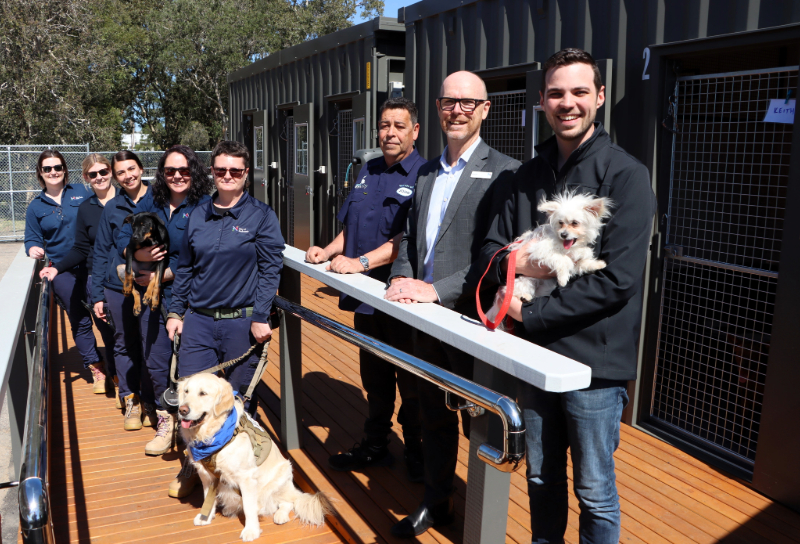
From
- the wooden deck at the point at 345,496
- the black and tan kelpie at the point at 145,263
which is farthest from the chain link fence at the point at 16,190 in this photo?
the wooden deck at the point at 345,496

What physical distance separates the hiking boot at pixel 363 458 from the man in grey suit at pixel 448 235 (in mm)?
706

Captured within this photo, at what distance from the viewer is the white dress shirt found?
104 inches

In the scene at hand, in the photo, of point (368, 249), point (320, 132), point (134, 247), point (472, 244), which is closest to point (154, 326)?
point (134, 247)

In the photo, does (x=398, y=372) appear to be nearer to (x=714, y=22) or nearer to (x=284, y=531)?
(x=284, y=531)

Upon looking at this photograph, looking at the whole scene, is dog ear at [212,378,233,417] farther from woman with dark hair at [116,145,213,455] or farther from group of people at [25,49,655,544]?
woman with dark hair at [116,145,213,455]

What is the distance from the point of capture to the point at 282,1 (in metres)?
34.0

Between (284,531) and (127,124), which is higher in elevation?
(127,124)

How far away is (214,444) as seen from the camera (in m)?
2.88

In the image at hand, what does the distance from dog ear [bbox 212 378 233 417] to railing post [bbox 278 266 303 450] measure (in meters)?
0.61

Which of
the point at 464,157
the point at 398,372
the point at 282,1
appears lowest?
the point at 398,372

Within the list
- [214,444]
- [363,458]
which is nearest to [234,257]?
[214,444]

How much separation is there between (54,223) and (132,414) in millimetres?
1735

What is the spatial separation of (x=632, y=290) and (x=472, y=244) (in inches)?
33.7

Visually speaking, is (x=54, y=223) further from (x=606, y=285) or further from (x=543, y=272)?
(x=606, y=285)
